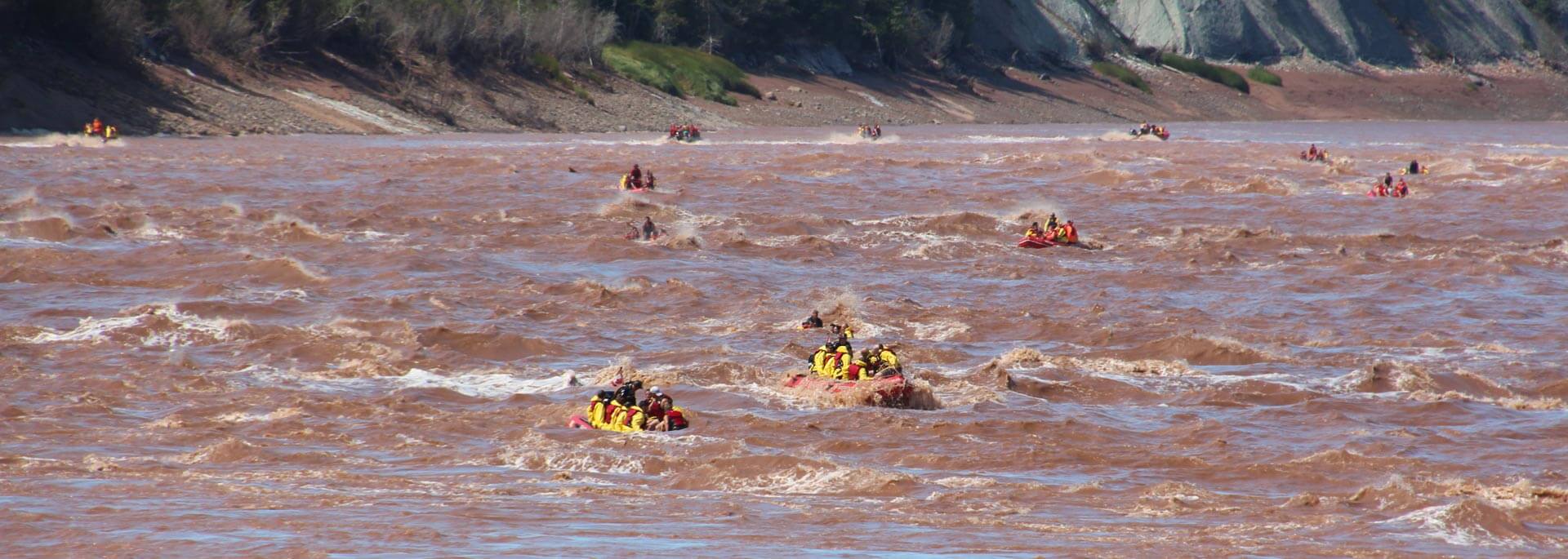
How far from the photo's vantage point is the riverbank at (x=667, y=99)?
5653 centimetres

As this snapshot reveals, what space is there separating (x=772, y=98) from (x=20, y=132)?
41324mm

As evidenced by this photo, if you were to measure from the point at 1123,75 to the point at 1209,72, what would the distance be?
9.60m

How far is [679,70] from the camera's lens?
83.8 meters

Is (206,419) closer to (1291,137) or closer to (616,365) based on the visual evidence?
(616,365)

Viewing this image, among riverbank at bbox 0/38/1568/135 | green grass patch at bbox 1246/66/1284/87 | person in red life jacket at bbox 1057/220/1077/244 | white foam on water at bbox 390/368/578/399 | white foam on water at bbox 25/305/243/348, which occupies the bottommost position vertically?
riverbank at bbox 0/38/1568/135

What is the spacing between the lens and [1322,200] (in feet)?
130

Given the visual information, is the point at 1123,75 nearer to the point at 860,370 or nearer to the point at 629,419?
the point at 860,370

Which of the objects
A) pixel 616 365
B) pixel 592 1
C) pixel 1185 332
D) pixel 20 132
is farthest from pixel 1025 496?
pixel 592 1

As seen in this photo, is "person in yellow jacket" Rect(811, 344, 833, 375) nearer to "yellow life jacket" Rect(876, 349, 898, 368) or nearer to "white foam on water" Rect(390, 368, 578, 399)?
"yellow life jacket" Rect(876, 349, 898, 368)

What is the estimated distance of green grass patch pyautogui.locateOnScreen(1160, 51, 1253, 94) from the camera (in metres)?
112

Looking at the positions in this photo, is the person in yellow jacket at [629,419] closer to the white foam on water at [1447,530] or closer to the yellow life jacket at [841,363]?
the yellow life jacket at [841,363]

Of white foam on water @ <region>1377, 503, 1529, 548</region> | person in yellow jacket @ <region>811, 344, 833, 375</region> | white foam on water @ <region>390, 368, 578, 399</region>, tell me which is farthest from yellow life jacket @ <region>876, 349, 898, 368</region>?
white foam on water @ <region>1377, 503, 1529, 548</region>

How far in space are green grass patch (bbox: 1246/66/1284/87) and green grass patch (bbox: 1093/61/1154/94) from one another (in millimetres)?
10615

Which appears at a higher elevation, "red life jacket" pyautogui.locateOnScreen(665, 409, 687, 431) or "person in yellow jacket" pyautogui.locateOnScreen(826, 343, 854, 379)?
"person in yellow jacket" pyautogui.locateOnScreen(826, 343, 854, 379)
